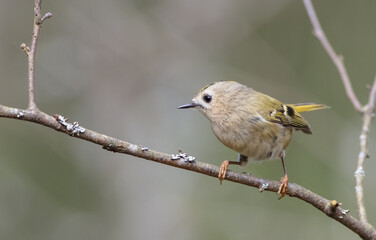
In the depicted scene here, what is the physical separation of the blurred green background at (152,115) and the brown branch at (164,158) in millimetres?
2945

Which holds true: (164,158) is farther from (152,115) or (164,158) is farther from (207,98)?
(152,115)

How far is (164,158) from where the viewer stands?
2.06 metres

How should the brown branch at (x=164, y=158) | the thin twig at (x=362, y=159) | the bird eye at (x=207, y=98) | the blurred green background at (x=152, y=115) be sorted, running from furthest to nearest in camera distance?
the blurred green background at (x=152, y=115)
the bird eye at (x=207, y=98)
the thin twig at (x=362, y=159)
the brown branch at (x=164, y=158)

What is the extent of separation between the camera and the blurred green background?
17.9ft

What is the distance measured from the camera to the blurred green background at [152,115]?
5.44 meters

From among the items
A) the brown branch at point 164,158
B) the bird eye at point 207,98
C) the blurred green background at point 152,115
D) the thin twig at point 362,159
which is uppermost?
the blurred green background at point 152,115

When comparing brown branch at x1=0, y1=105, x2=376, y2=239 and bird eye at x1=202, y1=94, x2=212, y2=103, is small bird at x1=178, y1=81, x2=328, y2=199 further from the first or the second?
brown branch at x1=0, y1=105, x2=376, y2=239

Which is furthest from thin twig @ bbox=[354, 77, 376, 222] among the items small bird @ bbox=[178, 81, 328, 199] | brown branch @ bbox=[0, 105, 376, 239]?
small bird @ bbox=[178, 81, 328, 199]

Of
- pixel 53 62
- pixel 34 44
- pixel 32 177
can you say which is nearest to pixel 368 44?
pixel 53 62

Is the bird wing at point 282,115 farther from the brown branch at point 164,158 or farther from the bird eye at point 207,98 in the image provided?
the brown branch at point 164,158

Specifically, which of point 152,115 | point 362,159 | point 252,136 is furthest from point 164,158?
point 152,115

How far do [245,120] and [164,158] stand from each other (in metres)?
1.08

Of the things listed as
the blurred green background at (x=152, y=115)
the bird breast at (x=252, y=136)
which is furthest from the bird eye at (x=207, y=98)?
the blurred green background at (x=152, y=115)

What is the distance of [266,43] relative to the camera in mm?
6336
